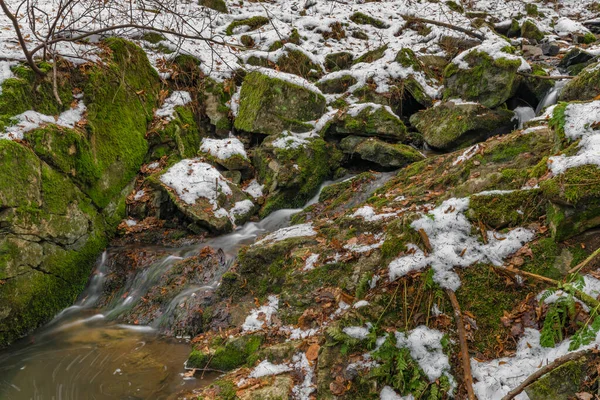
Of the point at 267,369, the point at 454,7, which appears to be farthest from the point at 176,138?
the point at 454,7

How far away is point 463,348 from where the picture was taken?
2.60m

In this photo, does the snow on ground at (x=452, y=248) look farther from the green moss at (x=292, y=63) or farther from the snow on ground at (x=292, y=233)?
the green moss at (x=292, y=63)

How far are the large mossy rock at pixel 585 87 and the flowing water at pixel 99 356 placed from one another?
22.0 feet

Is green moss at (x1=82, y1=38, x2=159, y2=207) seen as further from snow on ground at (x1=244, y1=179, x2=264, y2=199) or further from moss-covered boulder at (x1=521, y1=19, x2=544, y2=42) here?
moss-covered boulder at (x1=521, y1=19, x2=544, y2=42)

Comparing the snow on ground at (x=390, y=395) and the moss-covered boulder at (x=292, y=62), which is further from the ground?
the moss-covered boulder at (x=292, y=62)

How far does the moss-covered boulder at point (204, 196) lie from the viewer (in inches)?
283

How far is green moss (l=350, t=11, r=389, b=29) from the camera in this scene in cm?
1561

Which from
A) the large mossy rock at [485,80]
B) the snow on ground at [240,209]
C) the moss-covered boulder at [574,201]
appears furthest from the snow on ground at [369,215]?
the large mossy rock at [485,80]

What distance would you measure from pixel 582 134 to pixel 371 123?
18.1 feet

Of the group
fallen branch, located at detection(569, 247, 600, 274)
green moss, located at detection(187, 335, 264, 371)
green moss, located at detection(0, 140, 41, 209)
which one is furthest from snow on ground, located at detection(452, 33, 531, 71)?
green moss, located at detection(0, 140, 41, 209)

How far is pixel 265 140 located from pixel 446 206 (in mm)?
5918

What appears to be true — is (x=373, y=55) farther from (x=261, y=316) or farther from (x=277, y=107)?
(x=261, y=316)

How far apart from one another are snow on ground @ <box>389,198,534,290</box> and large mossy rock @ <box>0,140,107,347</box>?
5345mm

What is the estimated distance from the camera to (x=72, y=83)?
7102 mm
